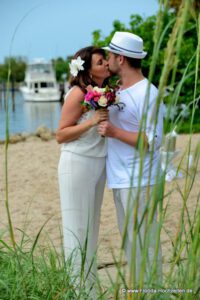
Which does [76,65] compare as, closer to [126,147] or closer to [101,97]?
[101,97]

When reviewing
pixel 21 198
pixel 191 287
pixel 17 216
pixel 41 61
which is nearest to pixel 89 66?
pixel 191 287

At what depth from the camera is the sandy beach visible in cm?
612

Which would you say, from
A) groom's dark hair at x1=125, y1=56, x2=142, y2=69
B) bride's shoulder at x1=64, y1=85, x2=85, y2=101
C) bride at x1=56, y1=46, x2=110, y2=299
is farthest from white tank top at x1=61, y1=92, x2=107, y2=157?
groom's dark hair at x1=125, y1=56, x2=142, y2=69

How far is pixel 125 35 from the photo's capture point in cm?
352

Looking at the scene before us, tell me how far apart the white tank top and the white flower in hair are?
0.25m

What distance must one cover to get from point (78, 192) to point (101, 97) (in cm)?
61

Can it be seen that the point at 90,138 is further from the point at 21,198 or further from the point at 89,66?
the point at 21,198

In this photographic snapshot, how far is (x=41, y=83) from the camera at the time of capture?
64250 millimetres

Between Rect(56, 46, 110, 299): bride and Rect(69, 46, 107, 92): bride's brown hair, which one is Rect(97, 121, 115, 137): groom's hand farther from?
Rect(69, 46, 107, 92): bride's brown hair

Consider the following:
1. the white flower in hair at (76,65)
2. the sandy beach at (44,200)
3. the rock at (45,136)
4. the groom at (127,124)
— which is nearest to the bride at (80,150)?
the white flower in hair at (76,65)

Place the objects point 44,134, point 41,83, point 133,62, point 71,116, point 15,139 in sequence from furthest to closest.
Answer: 1. point 41,83
2. point 44,134
3. point 15,139
4. point 71,116
5. point 133,62

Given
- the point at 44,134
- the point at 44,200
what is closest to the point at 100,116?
the point at 44,200

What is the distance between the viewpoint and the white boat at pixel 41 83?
207 feet

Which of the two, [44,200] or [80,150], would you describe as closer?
[80,150]
